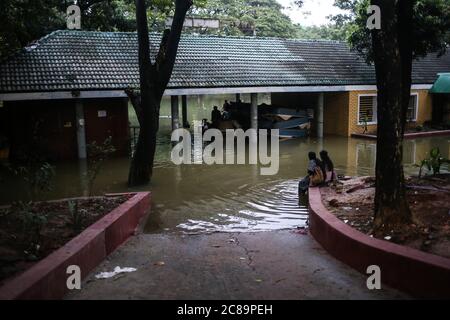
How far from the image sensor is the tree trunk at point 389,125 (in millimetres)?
5629

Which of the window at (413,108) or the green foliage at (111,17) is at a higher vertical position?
the green foliage at (111,17)

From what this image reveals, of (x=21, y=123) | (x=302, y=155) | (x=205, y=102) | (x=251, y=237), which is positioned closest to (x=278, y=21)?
(x=205, y=102)

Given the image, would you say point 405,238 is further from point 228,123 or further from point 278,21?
point 278,21

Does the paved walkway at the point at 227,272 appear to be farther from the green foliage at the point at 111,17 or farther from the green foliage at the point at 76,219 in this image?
the green foliage at the point at 111,17

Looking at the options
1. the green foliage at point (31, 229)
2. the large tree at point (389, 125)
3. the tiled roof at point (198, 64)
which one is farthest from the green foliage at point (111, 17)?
the green foliage at point (31, 229)

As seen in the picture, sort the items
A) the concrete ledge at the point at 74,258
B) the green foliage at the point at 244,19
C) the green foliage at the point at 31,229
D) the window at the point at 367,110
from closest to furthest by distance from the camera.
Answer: the concrete ledge at the point at 74,258, the green foliage at the point at 31,229, the window at the point at 367,110, the green foliage at the point at 244,19

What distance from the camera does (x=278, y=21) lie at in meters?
40.7

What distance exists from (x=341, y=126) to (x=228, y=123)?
218 inches

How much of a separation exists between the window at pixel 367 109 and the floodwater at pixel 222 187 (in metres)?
3.16

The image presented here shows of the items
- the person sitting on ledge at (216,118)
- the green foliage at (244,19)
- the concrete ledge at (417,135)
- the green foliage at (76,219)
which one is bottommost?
the concrete ledge at (417,135)

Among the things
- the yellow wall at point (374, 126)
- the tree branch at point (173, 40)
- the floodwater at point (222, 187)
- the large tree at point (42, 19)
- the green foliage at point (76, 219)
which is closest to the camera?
the green foliage at point (76, 219)

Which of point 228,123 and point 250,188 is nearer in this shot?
point 250,188

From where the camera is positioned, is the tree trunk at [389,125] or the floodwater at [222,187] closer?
the tree trunk at [389,125]
